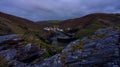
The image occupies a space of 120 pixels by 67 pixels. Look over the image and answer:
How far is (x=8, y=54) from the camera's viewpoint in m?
17.9

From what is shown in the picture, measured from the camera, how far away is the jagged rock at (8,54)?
691 inches

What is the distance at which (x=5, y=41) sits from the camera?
20094 millimetres

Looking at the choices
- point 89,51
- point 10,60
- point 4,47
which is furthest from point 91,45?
point 4,47

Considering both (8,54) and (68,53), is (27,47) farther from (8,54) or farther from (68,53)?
(68,53)

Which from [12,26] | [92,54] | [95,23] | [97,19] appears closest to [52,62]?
[92,54]

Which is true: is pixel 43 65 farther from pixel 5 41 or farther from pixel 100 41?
pixel 5 41

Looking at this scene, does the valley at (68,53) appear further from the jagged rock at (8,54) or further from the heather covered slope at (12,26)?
the heather covered slope at (12,26)

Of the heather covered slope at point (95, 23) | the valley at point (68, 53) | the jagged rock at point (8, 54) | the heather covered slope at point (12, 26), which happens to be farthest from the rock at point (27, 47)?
the heather covered slope at point (95, 23)

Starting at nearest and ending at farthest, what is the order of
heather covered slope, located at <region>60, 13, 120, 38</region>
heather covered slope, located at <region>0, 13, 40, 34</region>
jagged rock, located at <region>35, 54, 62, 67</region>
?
1. jagged rock, located at <region>35, 54, 62, 67</region>
2. heather covered slope, located at <region>0, 13, 40, 34</region>
3. heather covered slope, located at <region>60, 13, 120, 38</region>

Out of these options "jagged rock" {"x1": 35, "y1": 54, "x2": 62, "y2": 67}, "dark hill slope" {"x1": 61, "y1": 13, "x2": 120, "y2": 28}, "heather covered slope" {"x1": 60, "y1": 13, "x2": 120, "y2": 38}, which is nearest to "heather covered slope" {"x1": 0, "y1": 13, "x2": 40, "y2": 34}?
"heather covered slope" {"x1": 60, "y1": 13, "x2": 120, "y2": 38}

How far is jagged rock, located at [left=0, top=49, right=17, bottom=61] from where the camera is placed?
17562 mm

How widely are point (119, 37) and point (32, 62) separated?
6.46 m

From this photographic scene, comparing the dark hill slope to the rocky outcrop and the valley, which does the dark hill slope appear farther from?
the rocky outcrop

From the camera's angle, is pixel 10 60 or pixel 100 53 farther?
pixel 10 60
